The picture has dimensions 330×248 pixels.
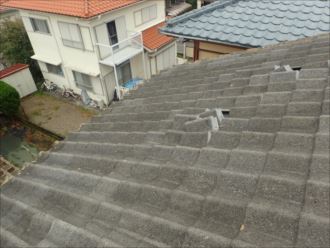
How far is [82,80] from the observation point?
Answer: 17.1 meters

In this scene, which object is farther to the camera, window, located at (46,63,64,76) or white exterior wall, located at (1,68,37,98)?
window, located at (46,63,64,76)

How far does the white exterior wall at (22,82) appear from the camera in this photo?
17.2 m

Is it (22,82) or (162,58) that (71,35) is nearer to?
(22,82)

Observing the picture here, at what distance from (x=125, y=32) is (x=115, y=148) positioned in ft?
44.7

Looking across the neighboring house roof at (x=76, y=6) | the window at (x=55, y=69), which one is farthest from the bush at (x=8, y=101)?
the neighboring house roof at (x=76, y=6)

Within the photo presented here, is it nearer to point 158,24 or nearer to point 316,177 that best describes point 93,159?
point 316,177

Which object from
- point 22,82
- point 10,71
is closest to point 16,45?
point 10,71

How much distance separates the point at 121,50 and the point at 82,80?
336 centimetres

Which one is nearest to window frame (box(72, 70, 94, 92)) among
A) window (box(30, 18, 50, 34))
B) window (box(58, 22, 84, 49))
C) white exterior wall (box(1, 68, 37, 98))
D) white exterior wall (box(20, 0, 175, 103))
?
white exterior wall (box(20, 0, 175, 103))

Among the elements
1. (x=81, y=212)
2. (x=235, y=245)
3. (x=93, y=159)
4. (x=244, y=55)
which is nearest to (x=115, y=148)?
(x=93, y=159)

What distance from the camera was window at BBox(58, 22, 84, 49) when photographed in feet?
47.3

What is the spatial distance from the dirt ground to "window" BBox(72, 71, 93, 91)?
1397 mm

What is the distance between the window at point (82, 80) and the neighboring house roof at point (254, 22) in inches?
418

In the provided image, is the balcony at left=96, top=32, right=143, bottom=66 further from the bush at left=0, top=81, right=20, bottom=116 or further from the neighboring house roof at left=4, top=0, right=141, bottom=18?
the bush at left=0, top=81, right=20, bottom=116
